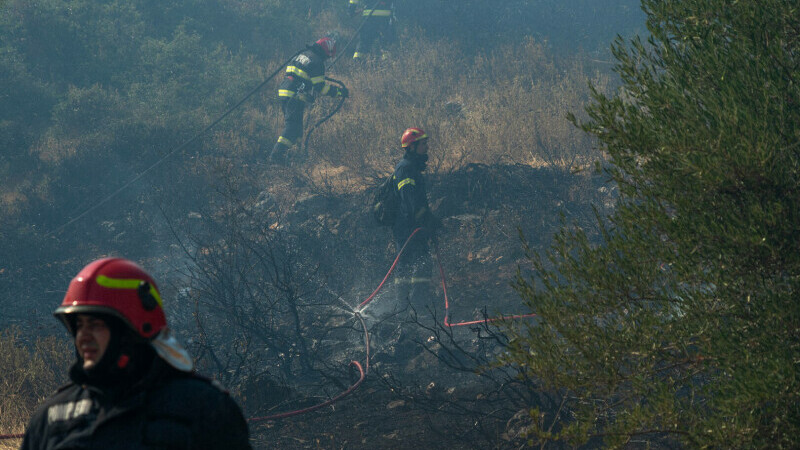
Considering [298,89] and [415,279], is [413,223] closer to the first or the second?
[415,279]

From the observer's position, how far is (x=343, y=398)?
22.2 feet

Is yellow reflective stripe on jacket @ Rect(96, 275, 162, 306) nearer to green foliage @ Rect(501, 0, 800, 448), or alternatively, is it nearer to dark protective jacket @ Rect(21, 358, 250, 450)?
dark protective jacket @ Rect(21, 358, 250, 450)

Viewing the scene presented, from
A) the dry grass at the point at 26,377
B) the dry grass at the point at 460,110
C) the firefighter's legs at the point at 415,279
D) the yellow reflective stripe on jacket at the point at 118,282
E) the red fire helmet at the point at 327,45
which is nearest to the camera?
the yellow reflective stripe on jacket at the point at 118,282

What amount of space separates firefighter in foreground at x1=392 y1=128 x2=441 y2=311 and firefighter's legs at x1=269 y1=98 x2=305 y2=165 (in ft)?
17.1

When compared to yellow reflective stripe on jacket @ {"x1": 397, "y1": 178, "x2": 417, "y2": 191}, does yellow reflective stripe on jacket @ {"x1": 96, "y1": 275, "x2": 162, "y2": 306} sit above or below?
below

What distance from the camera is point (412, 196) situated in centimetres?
919

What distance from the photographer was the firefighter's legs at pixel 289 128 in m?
13.9

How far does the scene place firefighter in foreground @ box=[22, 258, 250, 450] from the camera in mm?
1766

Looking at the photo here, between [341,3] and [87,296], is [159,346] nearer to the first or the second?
[87,296]

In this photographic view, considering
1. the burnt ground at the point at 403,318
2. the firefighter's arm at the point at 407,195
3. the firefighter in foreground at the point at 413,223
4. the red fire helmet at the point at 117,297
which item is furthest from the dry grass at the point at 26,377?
the red fire helmet at the point at 117,297

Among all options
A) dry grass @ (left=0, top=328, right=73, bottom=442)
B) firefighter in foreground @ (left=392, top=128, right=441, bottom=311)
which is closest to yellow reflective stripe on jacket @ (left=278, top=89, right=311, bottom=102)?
firefighter in foreground @ (left=392, top=128, right=441, bottom=311)

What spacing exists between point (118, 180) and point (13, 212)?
6.84 feet

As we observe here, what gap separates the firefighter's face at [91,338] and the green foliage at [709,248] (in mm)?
2481

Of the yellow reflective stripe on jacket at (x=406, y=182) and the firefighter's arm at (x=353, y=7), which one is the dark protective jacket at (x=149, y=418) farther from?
the firefighter's arm at (x=353, y=7)
